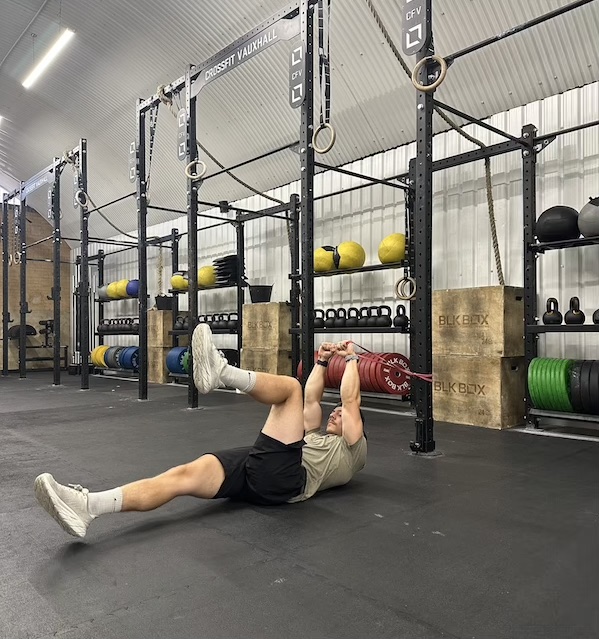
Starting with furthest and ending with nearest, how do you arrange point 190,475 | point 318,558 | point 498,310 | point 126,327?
1. point 126,327
2. point 498,310
3. point 190,475
4. point 318,558

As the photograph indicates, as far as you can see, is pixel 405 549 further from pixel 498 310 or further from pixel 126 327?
pixel 126 327

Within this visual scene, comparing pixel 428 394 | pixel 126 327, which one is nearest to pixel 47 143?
pixel 126 327

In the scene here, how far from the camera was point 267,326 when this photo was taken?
637 centimetres

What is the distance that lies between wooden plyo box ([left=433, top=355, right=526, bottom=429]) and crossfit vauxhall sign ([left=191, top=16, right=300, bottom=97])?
2.82 metres

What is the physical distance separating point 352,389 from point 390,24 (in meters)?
3.86

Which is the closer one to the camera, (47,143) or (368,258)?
(368,258)

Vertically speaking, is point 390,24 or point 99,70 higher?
point 99,70

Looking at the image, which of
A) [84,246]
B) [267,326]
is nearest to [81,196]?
[84,246]

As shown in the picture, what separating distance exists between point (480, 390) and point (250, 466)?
2624mm

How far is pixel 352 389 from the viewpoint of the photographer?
247 centimetres

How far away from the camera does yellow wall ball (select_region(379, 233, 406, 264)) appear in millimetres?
5027

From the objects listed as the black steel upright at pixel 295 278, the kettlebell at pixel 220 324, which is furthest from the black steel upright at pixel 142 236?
the black steel upright at pixel 295 278

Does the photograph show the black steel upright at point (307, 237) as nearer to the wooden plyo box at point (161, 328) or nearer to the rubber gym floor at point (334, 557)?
the rubber gym floor at point (334, 557)

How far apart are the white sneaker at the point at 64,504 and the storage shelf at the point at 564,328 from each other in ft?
10.6
